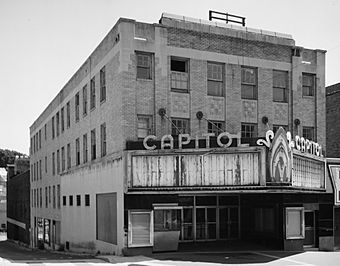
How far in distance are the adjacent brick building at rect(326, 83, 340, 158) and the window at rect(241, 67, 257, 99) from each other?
444 inches

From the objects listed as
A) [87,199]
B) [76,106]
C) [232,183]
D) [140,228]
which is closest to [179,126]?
[232,183]

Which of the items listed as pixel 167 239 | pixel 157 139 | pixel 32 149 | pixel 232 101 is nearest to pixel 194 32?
pixel 232 101

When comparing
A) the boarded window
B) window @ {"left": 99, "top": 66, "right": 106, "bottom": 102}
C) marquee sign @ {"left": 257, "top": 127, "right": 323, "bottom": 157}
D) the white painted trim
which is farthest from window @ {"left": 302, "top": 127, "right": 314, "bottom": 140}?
the white painted trim

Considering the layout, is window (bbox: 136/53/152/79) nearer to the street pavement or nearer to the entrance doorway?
the street pavement

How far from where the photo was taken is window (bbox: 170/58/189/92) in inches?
949

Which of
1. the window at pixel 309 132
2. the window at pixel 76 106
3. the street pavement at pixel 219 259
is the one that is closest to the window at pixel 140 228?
the street pavement at pixel 219 259

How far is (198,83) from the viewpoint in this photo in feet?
80.4

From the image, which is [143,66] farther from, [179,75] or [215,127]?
[215,127]

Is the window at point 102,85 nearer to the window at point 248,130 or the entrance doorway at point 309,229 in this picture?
the window at point 248,130

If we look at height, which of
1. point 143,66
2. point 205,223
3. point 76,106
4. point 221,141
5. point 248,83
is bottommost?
point 205,223

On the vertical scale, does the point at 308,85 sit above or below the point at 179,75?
below

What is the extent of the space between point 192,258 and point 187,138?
17.3ft

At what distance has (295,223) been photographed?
2441 cm

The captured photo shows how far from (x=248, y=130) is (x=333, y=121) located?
1251 cm
